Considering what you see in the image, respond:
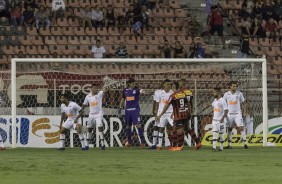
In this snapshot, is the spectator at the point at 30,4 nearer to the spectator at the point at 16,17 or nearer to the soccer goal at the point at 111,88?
the spectator at the point at 16,17

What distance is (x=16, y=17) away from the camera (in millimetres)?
36062

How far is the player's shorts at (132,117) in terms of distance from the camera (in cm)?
2982

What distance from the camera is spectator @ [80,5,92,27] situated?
3700cm

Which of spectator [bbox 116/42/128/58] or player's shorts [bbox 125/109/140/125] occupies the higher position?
spectator [bbox 116/42/128/58]

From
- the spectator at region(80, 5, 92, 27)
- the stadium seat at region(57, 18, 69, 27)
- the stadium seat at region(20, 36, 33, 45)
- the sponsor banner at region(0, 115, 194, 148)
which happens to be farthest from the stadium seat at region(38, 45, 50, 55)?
the sponsor banner at region(0, 115, 194, 148)

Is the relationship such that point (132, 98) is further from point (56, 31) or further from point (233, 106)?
point (56, 31)

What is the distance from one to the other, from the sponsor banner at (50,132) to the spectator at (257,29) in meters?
9.22

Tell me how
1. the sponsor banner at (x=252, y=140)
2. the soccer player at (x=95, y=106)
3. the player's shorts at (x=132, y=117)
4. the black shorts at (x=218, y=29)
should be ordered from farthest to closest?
the black shorts at (x=218, y=29) < the sponsor banner at (x=252, y=140) < the player's shorts at (x=132, y=117) < the soccer player at (x=95, y=106)

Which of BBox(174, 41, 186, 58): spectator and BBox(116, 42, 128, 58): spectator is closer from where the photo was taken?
BBox(116, 42, 128, 58): spectator

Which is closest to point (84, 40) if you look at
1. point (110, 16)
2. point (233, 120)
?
point (110, 16)

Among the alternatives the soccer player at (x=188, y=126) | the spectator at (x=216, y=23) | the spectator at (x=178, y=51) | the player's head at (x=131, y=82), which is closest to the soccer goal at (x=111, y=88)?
the player's head at (x=131, y=82)

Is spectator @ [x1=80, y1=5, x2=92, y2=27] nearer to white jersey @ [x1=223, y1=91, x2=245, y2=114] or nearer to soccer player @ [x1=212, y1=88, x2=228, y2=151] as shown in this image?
white jersey @ [x1=223, y1=91, x2=245, y2=114]

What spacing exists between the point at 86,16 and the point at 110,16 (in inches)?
37.6

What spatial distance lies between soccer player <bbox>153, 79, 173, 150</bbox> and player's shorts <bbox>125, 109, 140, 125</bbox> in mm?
755
